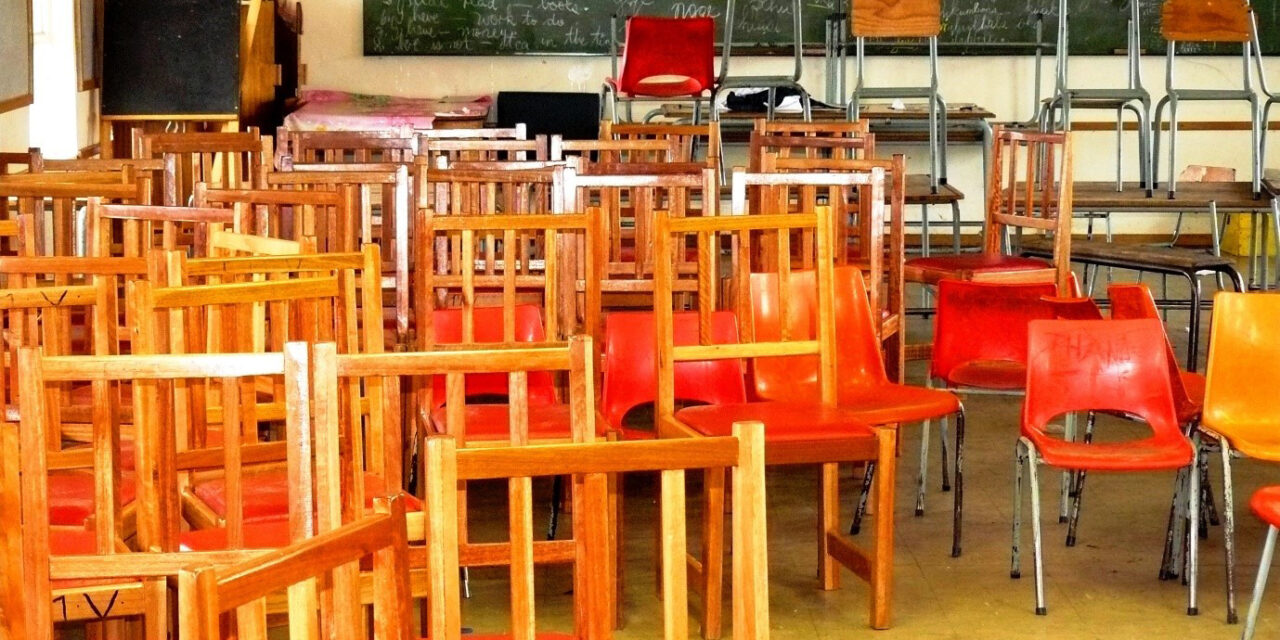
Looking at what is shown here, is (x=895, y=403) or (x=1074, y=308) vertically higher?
(x=1074, y=308)

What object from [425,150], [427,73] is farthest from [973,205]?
[425,150]

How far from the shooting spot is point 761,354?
361cm

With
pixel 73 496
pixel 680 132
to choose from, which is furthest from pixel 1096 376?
pixel 680 132

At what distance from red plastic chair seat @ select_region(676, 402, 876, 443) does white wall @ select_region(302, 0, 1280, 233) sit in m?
6.85

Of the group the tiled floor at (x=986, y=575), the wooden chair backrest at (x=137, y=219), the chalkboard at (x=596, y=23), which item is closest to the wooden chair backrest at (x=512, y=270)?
the wooden chair backrest at (x=137, y=219)

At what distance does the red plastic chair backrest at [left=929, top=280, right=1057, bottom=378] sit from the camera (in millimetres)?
4520

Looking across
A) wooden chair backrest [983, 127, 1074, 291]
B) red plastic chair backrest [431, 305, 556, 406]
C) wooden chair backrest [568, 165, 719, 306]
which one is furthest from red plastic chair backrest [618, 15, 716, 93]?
red plastic chair backrest [431, 305, 556, 406]

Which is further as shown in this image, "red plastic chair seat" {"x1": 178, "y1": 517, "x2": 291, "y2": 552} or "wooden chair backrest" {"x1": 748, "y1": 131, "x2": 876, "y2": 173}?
"wooden chair backrest" {"x1": 748, "y1": 131, "x2": 876, "y2": 173}

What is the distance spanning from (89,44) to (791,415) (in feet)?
19.1

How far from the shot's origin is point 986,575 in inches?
157

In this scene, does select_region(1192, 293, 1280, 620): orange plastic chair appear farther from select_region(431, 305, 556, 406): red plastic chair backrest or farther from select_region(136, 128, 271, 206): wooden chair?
select_region(136, 128, 271, 206): wooden chair

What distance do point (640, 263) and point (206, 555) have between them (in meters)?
2.89

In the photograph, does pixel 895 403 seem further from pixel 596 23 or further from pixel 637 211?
pixel 596 23

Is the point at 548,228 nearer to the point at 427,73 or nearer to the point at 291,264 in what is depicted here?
the point at 291,264
